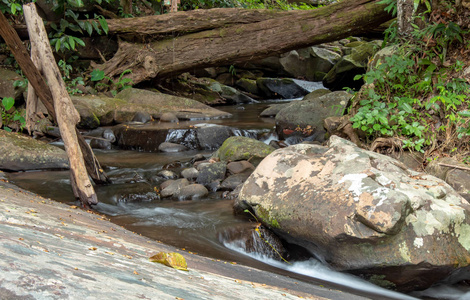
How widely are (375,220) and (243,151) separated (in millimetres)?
3480

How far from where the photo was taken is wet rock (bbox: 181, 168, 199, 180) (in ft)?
19.8

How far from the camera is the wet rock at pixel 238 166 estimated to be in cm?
609

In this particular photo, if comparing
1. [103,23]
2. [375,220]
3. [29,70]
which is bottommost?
[375,220]

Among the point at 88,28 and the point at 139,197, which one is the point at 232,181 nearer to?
the point at 139,197

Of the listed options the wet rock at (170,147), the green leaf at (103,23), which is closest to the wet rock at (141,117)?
the wet rock at (170,147)

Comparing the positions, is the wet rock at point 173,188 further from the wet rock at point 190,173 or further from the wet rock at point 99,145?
the wet rock at point 99,145

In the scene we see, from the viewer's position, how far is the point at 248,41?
404 inches

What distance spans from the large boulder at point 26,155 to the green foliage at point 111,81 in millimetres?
4272

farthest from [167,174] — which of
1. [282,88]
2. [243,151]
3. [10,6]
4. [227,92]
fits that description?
[282,88]

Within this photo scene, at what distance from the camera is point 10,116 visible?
8.41 meters

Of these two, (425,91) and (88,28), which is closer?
(425,91)

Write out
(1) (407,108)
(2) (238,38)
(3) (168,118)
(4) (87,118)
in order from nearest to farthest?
(1) (407,108)
(4) (87,118)
(3) (168,118)
(2) (238,38)

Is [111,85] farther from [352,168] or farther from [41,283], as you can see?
[41,283]

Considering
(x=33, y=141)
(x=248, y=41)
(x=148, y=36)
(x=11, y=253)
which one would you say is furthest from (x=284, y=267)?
(x=148, y=36)
